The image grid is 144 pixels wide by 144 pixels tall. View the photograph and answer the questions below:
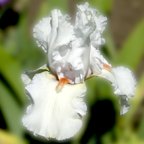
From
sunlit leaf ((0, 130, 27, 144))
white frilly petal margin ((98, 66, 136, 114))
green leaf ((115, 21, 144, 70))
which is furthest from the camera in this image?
green leaf ((115, 21, 144, 70))

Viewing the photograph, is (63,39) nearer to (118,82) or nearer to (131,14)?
(118,82)

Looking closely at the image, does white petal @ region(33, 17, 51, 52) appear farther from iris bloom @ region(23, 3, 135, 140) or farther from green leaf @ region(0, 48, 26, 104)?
green leaf @ region(0, 48, 26, 104)

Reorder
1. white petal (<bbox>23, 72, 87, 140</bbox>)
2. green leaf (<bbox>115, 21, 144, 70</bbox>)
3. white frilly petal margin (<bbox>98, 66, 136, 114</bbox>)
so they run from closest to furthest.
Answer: white petal (<bbox>23, 72, 87, 140</bbox>) → white frilly petal margin (<bbox>98, 66, 136, 114</bbox>) → green leaf (<bbox>115, 21, 144, 70</bbox>)

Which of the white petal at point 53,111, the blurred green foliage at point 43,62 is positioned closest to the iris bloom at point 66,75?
the white petal at point 53,111

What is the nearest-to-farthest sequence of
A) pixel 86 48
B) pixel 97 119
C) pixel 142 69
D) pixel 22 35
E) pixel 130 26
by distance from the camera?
pixel 86 48
pixel 97 119
pixel 22 35
pixel 142 69
pixel 130 26

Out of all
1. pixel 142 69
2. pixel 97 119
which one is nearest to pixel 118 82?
pixel 97 119

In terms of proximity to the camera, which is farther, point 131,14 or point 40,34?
point 131,14

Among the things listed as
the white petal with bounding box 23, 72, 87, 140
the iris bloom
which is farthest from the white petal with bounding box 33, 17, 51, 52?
the white petal with bounding box 23, 72, 87, 140
